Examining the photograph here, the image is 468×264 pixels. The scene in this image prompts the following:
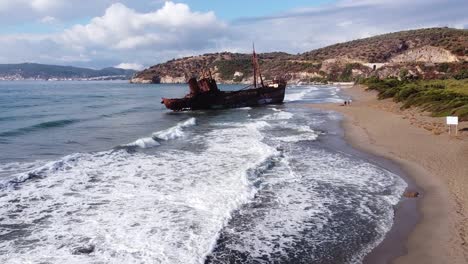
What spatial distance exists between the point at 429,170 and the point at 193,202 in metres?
9.45

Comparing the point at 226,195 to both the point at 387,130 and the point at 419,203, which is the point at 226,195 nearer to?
the point at 419,203

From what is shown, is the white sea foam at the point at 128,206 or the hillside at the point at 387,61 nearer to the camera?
the white sea foam at the point at 128,206

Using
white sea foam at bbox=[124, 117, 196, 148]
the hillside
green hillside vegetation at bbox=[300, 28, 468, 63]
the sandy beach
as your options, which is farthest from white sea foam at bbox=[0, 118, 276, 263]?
green hillside vegetation at bbox=[300, 28, 468, 63]

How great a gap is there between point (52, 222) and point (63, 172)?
19.1 feet

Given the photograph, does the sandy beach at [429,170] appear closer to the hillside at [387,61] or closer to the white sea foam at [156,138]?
the white sea foam at [156,138]

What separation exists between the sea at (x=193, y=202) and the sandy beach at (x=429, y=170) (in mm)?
870

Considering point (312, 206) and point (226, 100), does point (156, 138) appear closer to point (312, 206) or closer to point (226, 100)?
point (312, 206)

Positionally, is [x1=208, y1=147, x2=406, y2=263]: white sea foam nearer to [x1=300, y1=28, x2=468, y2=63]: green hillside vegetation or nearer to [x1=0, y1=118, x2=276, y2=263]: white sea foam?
[x1=0, y1=118, x2=276, y2=263]: white sea foam

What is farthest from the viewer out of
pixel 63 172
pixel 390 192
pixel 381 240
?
pixel 63 172

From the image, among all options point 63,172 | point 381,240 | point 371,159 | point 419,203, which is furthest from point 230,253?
point 371,159

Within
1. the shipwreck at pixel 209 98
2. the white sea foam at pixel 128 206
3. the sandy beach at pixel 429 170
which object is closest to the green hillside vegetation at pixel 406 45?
the shipwreck at pixel 209 98

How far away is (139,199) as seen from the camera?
A: 12766mm

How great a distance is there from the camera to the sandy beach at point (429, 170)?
9312 millimetres

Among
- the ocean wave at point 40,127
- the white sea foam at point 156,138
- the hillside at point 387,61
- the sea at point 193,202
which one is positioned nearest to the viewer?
the sea at point 193,202
